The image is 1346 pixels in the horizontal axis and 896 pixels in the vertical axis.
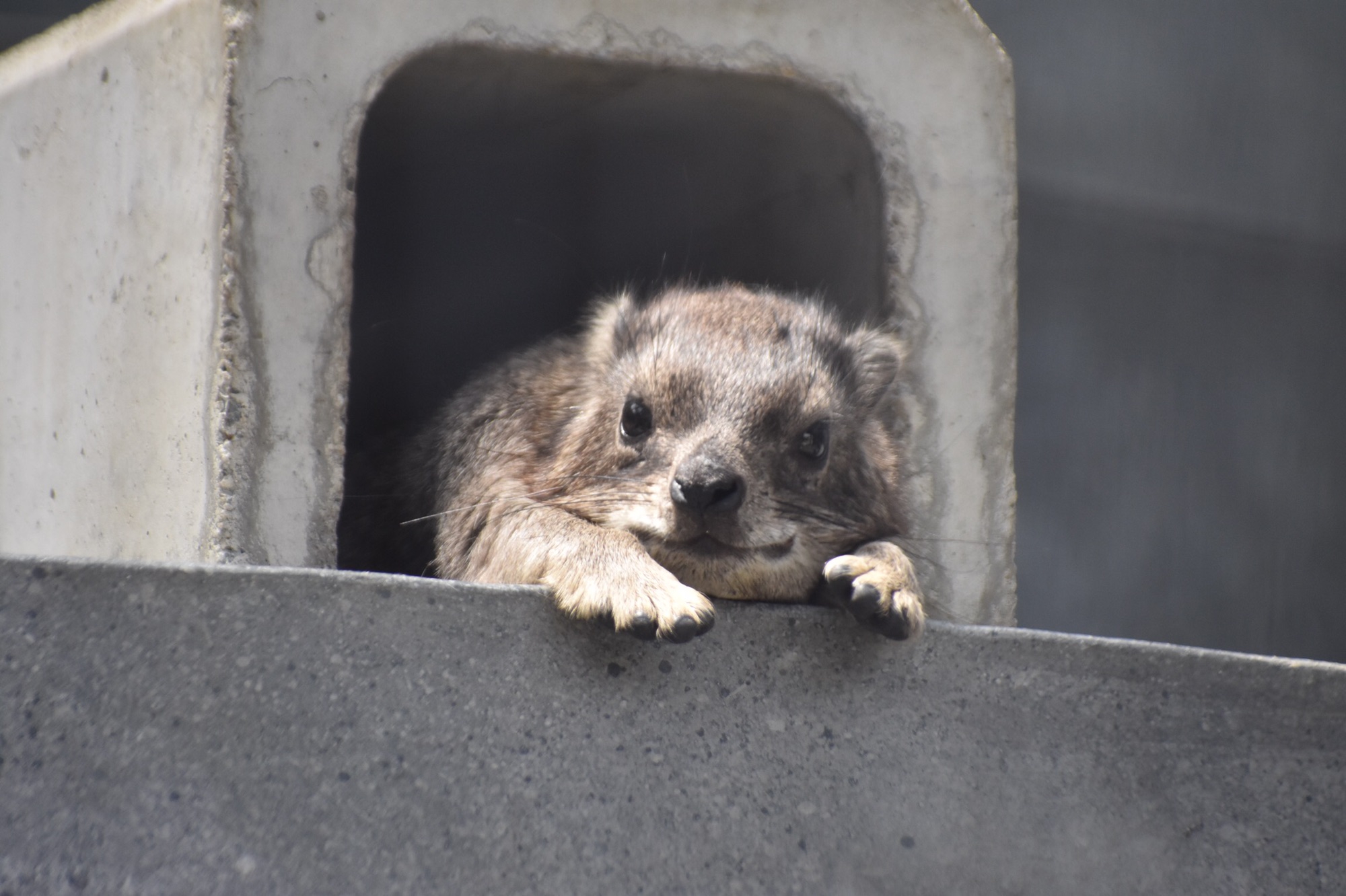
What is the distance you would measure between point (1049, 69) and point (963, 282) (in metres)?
4.78

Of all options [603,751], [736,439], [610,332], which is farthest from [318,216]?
[603,751]

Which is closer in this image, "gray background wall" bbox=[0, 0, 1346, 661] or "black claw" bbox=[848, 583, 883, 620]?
"black claw" bbox=[848, 583, 883, 620]

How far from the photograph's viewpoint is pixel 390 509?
502cm

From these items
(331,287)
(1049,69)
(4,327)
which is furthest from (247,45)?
(1049,69)

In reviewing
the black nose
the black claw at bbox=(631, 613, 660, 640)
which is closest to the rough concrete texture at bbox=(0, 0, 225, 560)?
the black nose

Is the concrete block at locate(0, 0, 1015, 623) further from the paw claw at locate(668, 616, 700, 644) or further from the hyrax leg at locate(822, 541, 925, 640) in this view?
the paw claw at locate(668, 616, 700, 644)

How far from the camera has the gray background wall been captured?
29.9ft

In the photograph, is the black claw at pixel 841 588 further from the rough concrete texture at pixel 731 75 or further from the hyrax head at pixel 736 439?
the rough concrete texture at pixel 731 75

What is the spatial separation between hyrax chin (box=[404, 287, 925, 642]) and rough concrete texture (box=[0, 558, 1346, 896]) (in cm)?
16

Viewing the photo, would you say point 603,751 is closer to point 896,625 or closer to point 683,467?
point 896,625

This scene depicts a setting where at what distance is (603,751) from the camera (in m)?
2.90

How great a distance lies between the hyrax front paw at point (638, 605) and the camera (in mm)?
2959

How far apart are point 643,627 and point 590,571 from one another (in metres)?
0.24

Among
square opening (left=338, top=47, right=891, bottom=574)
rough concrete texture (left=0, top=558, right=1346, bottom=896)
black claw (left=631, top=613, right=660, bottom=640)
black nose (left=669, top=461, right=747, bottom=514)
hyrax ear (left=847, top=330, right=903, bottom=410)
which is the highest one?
square opening (left=338, top=47, right=891, bottom=574)
